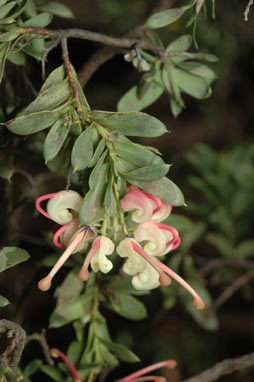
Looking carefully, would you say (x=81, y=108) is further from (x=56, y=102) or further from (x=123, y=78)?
(x=123, y=78)

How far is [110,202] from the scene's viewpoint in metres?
0.54

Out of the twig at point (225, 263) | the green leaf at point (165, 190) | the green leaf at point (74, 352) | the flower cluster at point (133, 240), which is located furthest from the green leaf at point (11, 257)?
the twig at point (225, 263)

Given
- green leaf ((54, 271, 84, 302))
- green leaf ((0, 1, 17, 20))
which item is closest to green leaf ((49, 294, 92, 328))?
green leaf ((54, 271, 84, 302))

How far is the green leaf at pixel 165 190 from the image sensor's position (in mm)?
558

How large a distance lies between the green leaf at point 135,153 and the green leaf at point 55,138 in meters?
0.05

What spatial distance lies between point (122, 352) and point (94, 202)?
0.32m

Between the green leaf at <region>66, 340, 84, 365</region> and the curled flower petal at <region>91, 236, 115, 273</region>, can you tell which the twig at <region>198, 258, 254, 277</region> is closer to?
the green leaf at <region>66, 340, 84, 365</region>

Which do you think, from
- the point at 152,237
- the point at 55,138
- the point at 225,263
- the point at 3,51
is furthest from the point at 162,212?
the point at 225,263

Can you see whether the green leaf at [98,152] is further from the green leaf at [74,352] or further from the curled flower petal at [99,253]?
the green leaf at [74,352]

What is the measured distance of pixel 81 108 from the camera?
582 mm

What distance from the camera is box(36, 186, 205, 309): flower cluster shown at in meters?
0.54

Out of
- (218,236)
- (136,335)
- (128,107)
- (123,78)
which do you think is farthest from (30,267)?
(128,107)

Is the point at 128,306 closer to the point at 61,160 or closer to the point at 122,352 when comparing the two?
the point at 122,352

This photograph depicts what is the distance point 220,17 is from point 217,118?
1.78 ft
